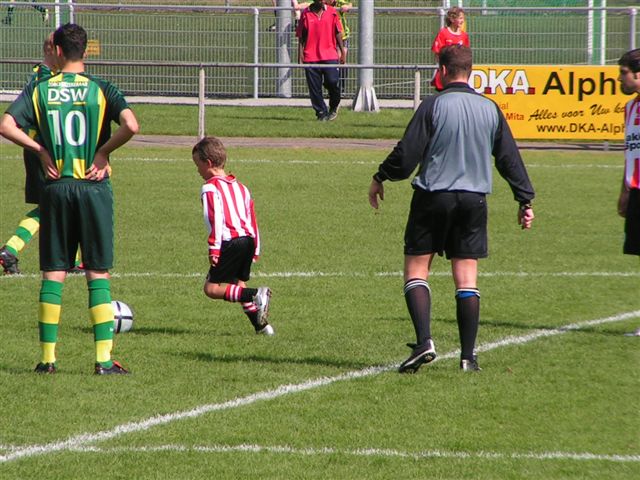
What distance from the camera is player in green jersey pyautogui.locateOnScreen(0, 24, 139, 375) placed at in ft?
25.7

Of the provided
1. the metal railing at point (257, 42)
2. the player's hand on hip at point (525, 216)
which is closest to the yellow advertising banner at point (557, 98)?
the metal railing at point (257, 42)

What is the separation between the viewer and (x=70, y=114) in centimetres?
785

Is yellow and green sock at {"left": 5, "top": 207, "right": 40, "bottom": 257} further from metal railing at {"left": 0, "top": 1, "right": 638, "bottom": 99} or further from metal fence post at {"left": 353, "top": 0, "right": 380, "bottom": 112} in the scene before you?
metal railing at {"left": 0, "top": 1, "right": 638, "bottom": 99}

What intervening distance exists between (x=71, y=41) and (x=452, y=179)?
2.43 metres

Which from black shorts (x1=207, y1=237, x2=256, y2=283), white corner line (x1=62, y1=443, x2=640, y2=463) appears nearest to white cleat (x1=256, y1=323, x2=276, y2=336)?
black shorts (x1=207, y1=237, x2=256, y2=283)

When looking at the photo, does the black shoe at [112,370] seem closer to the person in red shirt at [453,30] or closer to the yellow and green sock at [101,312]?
the yellow and green sock at [101,312]

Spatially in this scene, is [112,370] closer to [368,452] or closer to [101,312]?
[101,312]

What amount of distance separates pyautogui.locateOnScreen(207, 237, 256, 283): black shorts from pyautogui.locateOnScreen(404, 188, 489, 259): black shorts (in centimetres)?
160

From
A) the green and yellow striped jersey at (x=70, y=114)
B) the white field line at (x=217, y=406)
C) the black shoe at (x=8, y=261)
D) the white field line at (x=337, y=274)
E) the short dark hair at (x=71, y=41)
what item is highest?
the short dark hair at (x=71, y=41)

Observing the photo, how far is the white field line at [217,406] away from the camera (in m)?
6.66

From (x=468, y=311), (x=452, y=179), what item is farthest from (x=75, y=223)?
(x=468, y=311)

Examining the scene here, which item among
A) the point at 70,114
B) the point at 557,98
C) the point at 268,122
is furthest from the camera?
the point at 268,122

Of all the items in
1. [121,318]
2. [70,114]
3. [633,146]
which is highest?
[70,114]

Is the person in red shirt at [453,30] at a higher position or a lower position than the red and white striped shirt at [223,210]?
higher
